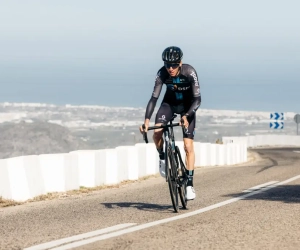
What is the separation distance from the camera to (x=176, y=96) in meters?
12.6

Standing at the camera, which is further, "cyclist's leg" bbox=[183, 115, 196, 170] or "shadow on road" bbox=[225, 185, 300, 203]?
"shadow on road" bbox=[225, 185, 300, 203]

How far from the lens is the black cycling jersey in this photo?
12.4 m

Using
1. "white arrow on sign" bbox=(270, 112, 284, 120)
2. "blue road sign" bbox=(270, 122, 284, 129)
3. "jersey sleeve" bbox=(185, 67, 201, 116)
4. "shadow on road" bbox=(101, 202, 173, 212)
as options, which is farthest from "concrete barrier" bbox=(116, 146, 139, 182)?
"blue road sign" bbox=(270, 122, 284, 129)

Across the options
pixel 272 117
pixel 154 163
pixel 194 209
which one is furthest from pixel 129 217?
pixel 272 117

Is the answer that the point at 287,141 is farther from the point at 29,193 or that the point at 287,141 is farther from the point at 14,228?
the point at 14,228

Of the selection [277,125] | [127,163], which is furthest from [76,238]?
[277,125]

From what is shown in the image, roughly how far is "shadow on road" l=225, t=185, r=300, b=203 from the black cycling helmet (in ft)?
9.20

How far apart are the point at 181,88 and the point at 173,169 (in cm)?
106

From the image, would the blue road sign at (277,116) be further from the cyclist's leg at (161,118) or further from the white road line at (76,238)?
the white road line at (76,238)

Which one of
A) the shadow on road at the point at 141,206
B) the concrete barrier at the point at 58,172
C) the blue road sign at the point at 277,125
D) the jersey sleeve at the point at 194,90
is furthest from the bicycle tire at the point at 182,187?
the blue road sign at the point at 277,125

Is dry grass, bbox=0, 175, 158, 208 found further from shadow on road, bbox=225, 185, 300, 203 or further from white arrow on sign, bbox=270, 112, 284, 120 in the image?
white arrow on sign, bbox=270, 112, 284, 120

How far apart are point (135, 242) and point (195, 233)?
2.92 feet

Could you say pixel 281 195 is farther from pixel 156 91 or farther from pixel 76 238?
pixel 76 238

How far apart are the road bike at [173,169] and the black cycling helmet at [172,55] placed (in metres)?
0.80
